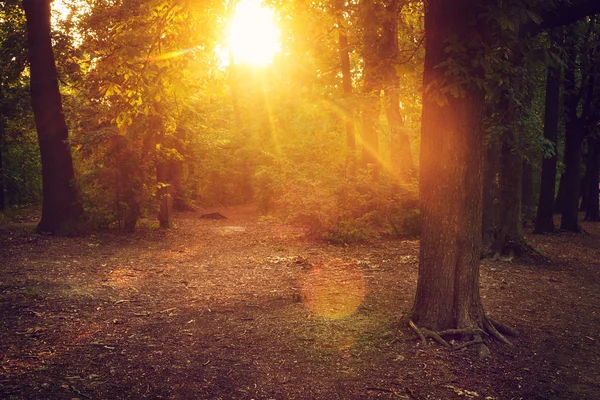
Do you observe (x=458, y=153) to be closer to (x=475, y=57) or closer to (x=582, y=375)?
(x=475, y=57)

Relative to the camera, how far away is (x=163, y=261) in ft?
37.9

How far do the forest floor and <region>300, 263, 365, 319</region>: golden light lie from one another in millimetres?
34

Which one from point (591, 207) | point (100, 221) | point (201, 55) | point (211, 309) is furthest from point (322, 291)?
point (591, 207)

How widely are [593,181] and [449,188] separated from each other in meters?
20.0

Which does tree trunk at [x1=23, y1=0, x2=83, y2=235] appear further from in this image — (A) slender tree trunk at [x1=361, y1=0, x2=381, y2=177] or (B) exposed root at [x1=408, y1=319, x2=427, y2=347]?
(B) exposed root at [x1=408, y1=319, x2=427, y2=347]

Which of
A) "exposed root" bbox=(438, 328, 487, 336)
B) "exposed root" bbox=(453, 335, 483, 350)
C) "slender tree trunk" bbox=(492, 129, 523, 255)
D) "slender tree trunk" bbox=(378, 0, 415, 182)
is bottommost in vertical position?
"exposed root" bbox=(453, 335, 483, 350)

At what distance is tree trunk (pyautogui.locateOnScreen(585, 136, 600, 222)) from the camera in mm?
21167

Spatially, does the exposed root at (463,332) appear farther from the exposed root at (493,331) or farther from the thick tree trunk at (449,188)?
the exposed root at (493,331)

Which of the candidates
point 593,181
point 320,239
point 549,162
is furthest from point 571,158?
point 320,239

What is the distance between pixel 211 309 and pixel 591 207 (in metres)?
21.4

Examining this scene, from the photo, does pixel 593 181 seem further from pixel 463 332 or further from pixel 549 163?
pixel 463 332

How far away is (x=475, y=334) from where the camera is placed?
5676 millimetres

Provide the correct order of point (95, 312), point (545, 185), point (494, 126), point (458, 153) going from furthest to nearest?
point (545, 185) < point (494, 126) < point (95, 312) < point (458, 153)

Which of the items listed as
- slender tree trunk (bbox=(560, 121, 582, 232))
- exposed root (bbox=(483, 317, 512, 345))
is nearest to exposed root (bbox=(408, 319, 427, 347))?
exposed root (bbox=(483, 317, 512, 345))
